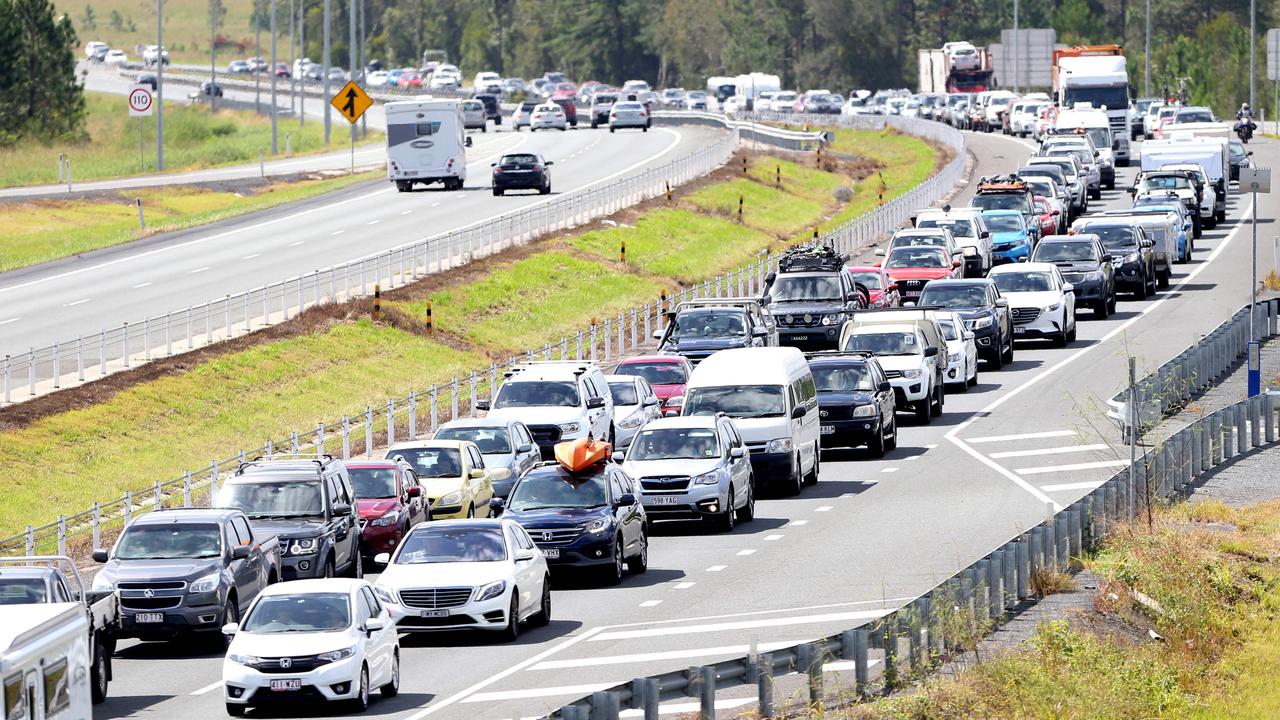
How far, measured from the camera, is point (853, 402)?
39.8 meters

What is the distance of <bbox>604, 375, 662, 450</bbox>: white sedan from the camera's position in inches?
1612

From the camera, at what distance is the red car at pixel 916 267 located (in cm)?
5716

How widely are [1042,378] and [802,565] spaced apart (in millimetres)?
20575

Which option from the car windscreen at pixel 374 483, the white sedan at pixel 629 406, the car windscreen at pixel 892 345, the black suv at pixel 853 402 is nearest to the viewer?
the car windscreen at pixel 374 483

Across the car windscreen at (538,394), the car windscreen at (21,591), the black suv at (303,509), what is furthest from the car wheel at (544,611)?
the car windscreen at (538,394)

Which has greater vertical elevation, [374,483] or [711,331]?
[711,331]

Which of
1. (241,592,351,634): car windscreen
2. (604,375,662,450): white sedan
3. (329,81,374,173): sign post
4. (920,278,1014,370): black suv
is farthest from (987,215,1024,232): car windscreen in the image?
(241,592,351,634): car windscreen

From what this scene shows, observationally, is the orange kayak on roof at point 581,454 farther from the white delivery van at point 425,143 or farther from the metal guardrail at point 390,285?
the white delivery van at point 425,143

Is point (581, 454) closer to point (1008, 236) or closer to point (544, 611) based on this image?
point (544, 611)

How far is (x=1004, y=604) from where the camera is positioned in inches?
993

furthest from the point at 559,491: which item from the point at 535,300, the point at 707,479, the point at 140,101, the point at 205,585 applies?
the point at 140,101

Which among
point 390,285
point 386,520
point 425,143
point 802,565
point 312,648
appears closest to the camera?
point 312,648

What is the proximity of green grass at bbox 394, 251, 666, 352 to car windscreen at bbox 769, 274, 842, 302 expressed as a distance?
32.0 ft

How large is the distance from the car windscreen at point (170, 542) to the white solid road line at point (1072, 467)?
16.5 metres
